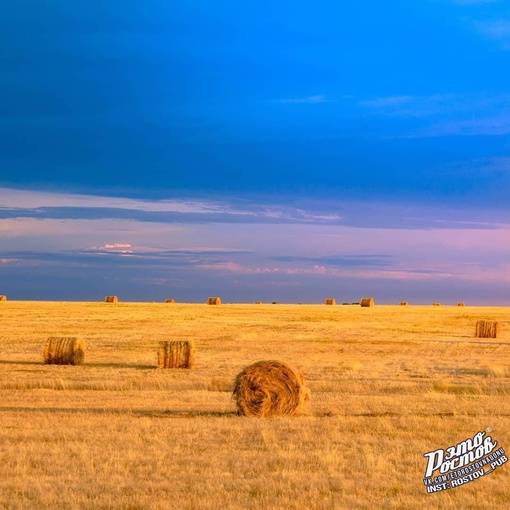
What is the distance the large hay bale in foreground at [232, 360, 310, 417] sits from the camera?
764 inches

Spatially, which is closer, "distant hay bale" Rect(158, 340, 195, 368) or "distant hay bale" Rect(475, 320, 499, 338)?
"distant hay bale" Rect(158, 340, 195, 368)

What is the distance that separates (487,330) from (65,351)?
90.6ft

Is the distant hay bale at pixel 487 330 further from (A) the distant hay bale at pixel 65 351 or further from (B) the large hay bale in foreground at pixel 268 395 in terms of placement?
(B) the large hay bale in foreground at pixel 268 395

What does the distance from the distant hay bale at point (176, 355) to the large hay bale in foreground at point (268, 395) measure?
10616mm

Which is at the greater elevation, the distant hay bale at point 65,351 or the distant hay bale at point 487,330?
the distant hay bale at point 487,330

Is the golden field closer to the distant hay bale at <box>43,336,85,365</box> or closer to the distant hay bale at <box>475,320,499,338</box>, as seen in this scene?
the distant hay bale at <box>43,336,85,365</box>

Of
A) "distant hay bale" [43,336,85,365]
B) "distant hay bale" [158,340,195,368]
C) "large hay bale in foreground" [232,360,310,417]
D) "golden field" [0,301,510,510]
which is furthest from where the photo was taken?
"distant hay bale" [43,336,85,365]

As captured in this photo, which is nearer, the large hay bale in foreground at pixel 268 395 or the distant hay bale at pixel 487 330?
the large hay bale in foreground at pixel 268 395

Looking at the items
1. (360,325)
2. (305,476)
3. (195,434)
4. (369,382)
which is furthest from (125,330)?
(305,476)

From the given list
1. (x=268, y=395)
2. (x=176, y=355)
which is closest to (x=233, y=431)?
(x=268, y=395)

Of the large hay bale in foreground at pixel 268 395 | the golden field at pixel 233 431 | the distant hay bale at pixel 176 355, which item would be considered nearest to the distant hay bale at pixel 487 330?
the golden field at pixel 233 431

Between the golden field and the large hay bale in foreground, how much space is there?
464 millimetres

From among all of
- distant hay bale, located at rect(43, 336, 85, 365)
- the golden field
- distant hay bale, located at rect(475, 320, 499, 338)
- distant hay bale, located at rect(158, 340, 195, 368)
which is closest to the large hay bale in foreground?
the golden field

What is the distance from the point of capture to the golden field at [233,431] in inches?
472
